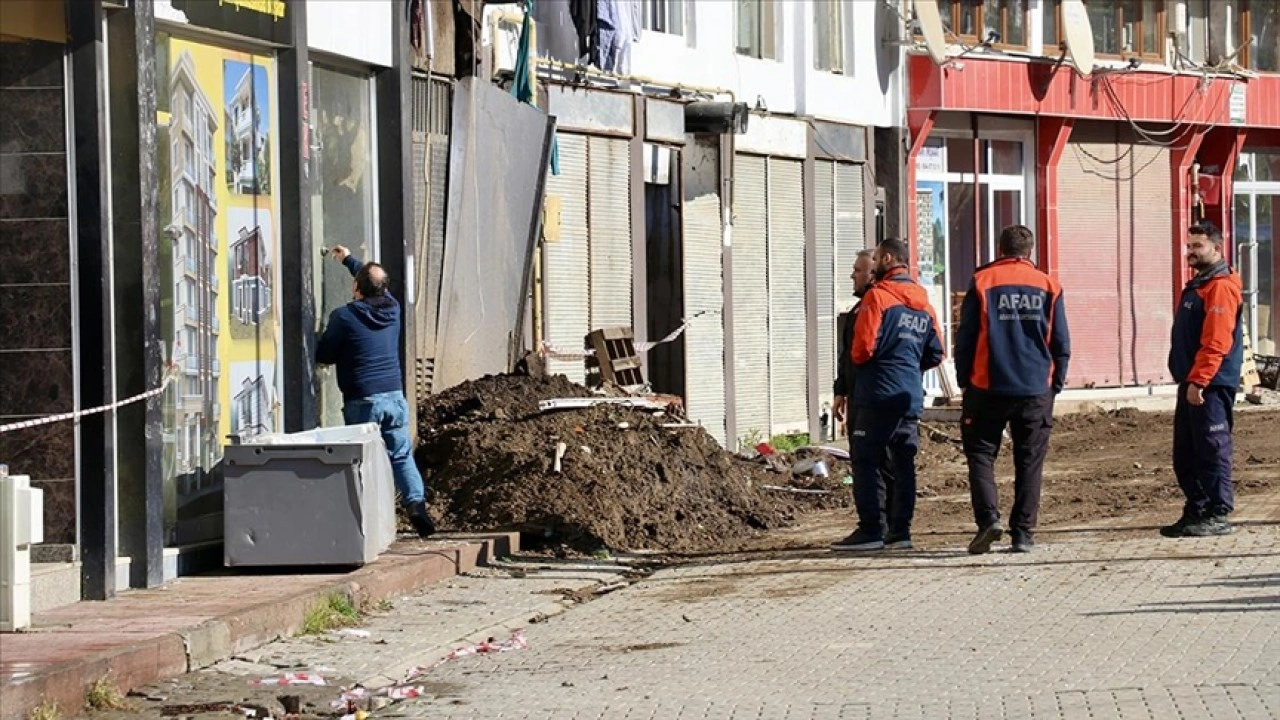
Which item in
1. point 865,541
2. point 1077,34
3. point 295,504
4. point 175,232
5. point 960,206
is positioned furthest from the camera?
point 960,206

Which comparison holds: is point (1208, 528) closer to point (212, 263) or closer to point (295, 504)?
point (295, 504)

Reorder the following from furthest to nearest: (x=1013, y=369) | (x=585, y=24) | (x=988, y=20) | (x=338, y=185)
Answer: (x=988, y=20) < (x=585, y=24) < (x=338, y=185) < (x=1013, y=369)

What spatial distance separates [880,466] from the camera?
49.2 ft

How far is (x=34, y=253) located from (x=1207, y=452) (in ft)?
23.3

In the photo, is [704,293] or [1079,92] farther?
[1079,92]

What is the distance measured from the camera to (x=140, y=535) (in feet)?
42.0

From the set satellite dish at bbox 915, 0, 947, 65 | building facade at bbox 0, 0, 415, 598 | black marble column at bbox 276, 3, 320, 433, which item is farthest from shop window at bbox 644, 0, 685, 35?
black marble column at bbox 276, 3, 320, 433

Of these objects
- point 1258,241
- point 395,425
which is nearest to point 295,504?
point 395,425

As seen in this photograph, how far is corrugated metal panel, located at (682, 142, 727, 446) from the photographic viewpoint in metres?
24.6

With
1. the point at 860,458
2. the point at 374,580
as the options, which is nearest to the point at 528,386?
the point at 860,458

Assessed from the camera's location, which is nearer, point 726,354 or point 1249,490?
point 1249,490

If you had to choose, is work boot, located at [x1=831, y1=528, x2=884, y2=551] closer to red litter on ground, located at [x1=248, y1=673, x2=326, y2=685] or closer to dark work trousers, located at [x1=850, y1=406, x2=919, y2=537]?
dark work trousers, located at [x1=850, y1=406, x2=919, y2=537]

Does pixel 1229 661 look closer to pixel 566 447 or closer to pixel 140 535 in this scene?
pixel 140 535

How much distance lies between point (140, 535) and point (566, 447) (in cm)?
485
